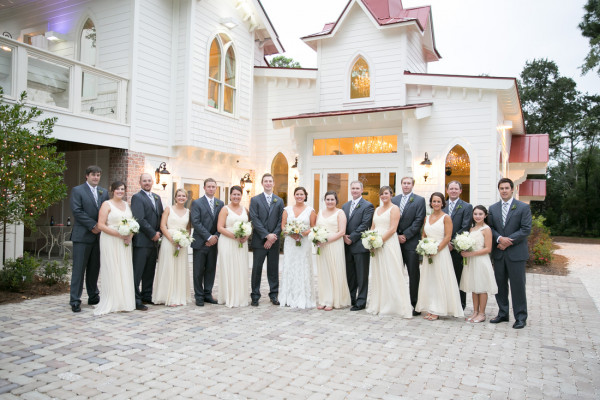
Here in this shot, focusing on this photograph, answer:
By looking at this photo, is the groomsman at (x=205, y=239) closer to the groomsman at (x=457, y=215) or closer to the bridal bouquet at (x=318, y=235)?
the bridal bouquet at (x=318, y=235)

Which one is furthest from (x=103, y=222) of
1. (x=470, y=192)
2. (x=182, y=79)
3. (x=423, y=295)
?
(x=470, y=192)

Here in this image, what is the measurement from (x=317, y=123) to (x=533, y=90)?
32.1m

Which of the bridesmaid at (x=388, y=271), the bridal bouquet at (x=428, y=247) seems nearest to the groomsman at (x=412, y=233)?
the bridesmaid at (x=388, y=271)

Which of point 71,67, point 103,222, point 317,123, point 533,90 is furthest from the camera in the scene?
point 533,90

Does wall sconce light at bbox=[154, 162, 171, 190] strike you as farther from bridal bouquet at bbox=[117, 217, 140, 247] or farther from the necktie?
the necktie

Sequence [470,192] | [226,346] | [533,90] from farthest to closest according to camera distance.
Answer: [533,90] < [470,192] < [226,346]

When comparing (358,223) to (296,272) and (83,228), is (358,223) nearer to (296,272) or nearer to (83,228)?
(296,272)

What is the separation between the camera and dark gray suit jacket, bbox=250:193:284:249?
7562 millimetres

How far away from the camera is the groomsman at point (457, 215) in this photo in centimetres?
687

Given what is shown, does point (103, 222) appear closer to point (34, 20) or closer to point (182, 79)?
point (182, 79)

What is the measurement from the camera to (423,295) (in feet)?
22.5

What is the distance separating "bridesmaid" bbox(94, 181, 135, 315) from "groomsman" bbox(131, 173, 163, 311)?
230mm

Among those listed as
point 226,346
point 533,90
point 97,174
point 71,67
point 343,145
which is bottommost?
point 226,346

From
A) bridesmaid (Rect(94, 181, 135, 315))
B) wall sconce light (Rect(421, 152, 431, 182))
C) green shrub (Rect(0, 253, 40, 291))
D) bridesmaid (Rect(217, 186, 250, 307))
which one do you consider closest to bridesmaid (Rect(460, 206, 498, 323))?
bridesmaid (Rect(217, 186, 250, 307))
